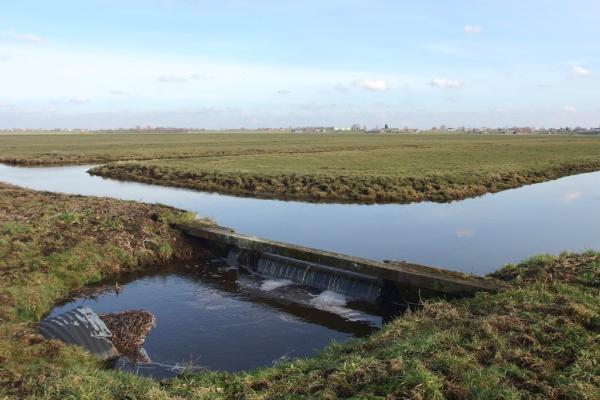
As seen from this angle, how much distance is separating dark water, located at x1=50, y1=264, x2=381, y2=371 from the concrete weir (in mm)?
577

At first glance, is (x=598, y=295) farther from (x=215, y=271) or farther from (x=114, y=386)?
(x=215, y=271)

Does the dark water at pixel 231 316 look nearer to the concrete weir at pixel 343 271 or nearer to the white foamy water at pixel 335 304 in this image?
the white foamy water at pixel 335 304

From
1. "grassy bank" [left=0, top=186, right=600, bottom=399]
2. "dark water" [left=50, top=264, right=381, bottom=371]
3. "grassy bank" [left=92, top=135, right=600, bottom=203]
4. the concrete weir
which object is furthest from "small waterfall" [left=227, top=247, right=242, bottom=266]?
"grassy bank" [left=92, top=135, right=600, bottom=203]

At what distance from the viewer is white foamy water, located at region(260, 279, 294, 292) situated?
16375mm

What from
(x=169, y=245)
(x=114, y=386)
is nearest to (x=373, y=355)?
(x=114, y=386)

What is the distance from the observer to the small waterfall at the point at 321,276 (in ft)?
49.8

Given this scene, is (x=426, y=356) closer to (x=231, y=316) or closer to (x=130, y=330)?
(x=231, y=316)

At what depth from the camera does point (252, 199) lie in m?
36.1

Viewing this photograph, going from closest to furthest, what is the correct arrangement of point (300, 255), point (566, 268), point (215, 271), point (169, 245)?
point (566, 268) < point (300, 255) < point (215, 271) < point (169, 245)

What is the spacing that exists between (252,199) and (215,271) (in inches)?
702

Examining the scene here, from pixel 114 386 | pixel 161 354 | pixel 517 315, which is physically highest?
pixel 517 315

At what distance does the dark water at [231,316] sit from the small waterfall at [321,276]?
0.41m

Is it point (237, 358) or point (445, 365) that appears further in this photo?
point (237, 358)

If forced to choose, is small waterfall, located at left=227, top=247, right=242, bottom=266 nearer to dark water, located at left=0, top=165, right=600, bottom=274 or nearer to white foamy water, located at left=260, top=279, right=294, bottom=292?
white foamy water, located at left=260, top=279, right=294, bottom=292
